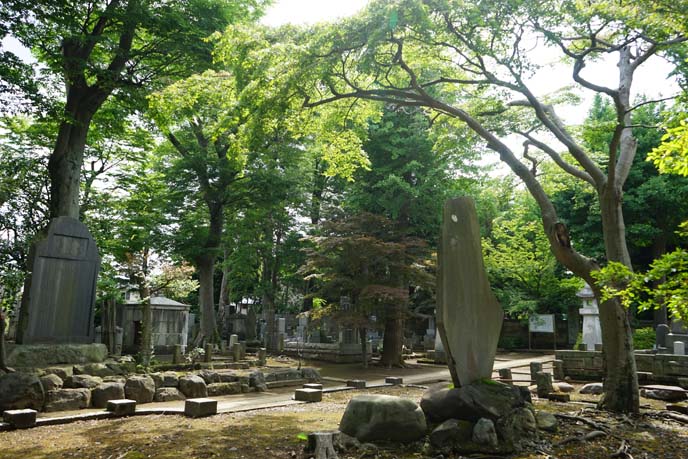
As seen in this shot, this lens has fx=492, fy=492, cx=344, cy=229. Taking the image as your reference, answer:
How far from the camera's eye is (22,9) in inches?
448

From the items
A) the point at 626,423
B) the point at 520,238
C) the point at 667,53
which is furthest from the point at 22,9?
the point at 520,238

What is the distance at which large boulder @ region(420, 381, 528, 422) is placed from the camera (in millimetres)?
6328

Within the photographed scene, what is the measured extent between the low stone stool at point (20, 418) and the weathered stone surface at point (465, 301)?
20.1 feet

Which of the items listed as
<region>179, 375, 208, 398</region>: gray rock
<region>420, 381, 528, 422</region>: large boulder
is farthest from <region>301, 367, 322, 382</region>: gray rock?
<region>420, 381, 528, 422</region>: large boulder

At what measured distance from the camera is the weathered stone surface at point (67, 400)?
8.55 metres

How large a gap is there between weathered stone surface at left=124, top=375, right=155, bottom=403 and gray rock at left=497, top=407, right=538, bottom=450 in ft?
22.1

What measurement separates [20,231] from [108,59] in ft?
22.3

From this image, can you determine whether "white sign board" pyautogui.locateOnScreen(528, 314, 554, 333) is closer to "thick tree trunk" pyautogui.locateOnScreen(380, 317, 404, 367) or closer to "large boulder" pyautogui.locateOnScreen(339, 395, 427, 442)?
"thick tree trunk" pyautogui.locateOnScreen(380, 317, 404, 367)

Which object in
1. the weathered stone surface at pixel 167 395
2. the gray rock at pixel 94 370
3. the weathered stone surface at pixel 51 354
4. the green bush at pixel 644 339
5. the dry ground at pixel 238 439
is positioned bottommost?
the dry ground at pixel 238 439

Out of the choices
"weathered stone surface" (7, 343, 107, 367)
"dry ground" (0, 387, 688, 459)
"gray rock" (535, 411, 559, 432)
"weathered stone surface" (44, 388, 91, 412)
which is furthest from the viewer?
"weathered stone surface" (7, 343, 107, 367)

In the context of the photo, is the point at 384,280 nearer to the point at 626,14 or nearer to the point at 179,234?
the point at 179,234

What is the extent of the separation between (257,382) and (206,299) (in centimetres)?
978

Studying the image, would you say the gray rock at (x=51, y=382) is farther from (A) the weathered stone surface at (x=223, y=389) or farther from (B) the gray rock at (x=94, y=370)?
(A) the weathered stone surface at (x=223, y=389)

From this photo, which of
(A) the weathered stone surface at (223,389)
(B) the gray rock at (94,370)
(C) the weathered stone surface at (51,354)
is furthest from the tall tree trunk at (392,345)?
(C) the weathered stone surface at (51,354)
